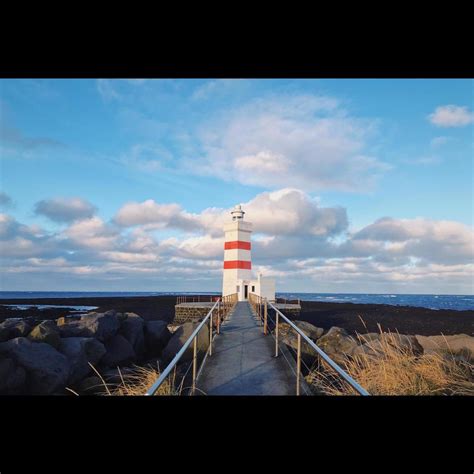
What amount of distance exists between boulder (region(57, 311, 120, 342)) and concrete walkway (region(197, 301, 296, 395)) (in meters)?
5.05

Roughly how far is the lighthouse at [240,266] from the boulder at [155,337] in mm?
8106

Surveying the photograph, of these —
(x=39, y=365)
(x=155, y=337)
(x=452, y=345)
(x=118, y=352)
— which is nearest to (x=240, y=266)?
(x=155, y=337)

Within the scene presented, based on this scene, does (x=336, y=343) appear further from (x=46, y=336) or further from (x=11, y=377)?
(x=11, y=377)

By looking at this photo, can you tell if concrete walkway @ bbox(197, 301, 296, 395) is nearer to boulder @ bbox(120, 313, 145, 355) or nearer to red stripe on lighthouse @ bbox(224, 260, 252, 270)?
boulder @ bbox(120, 313, 145, 355)

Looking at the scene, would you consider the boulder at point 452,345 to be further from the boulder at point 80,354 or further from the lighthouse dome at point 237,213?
the lighthouse dome at point 237,213

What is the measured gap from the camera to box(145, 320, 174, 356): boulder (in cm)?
1366

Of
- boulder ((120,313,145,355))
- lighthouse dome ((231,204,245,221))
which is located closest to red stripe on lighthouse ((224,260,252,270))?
lighthouse dome ((231,204,245,221))

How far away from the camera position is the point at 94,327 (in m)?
11.7

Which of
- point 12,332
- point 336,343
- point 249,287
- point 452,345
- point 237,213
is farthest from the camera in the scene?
point 237,213

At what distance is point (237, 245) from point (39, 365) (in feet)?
47.6

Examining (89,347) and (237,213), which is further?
(237,213)
